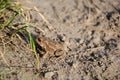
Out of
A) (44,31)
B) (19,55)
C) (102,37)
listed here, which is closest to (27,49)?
(19,55)

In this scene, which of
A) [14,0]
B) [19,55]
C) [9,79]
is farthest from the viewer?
[14,0]

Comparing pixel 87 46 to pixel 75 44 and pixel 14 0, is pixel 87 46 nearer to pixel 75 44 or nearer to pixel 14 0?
pixel 75 44

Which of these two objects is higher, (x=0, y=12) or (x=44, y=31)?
(x=0, y=12)

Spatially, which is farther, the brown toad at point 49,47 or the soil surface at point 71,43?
the brown toad at point 49,47

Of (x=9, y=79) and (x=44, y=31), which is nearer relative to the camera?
(x=9, y=79)

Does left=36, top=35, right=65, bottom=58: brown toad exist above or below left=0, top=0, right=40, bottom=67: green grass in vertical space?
below

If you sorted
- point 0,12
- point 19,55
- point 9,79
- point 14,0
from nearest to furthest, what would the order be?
point 9,79, point 19,55, point 0,12, point 14,0

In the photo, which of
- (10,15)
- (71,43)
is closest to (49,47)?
(71,43)

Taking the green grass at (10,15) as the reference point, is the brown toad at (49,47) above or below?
below
